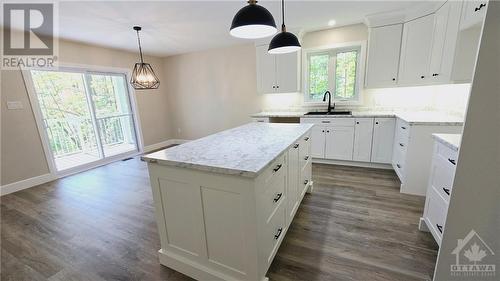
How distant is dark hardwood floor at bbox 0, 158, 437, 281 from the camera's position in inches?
62.2

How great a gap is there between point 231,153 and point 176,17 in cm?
252

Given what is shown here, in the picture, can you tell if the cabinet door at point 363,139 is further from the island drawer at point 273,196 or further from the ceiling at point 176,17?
the island drawer at point 273,196

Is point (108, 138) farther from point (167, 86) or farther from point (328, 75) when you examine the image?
point (328, 75)

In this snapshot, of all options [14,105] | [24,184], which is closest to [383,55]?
[14,105]

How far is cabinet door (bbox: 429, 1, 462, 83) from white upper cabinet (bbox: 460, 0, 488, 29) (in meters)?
0.13

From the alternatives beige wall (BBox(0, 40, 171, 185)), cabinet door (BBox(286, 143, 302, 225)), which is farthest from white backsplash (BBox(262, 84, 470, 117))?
beige wall (BBox(0, 40, 171, 185))

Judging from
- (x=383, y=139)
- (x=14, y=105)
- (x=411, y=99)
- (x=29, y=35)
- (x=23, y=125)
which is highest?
(x=29, y=35)

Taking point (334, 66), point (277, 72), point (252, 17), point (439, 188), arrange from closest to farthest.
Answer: point (252, 17) → point (439, 188) → point (334, 66) → point (277, 72)

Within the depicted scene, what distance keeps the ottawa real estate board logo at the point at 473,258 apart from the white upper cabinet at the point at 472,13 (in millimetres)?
2048

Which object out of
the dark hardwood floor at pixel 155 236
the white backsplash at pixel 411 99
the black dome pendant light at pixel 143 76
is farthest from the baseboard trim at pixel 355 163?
the black dome pendant light at pixel 143 76

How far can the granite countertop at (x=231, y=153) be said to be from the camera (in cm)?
120

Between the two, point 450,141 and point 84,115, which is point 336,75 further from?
point 84,115

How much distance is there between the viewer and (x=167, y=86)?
5848 mm

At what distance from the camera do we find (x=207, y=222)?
136 centimetres
